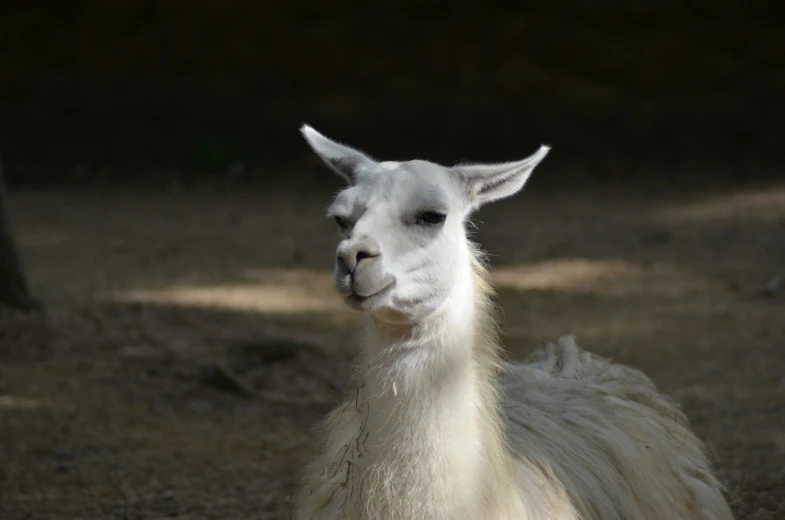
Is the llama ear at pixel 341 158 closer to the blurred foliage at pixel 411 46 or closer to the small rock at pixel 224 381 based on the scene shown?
the small rock at pixel 224 381

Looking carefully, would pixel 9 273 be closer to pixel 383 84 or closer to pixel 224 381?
pixel 224 381

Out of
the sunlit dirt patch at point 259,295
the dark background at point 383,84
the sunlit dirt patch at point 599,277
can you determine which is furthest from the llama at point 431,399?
the dark background at point 383,84

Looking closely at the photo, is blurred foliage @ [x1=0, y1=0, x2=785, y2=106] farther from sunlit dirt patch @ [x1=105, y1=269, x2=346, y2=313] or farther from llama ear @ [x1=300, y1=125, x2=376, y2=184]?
llama ear @ [x1=300, y1=125, x2=376, y2=184]

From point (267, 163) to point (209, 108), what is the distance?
1.44 m

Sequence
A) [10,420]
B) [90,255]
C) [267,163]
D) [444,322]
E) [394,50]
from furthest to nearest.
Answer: [394,50] < [267,163] < [90,255] < [10,420] < [444,322]

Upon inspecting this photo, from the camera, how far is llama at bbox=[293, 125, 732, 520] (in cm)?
284

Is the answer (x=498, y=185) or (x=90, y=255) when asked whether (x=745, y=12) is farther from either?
(x=498, y=185)

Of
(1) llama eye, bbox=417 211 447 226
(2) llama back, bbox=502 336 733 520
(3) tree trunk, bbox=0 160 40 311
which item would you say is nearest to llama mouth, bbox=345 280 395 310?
(1) llama eye, bbox=417 211 447 226

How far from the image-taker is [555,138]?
13164mm

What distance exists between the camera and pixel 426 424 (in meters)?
2.86

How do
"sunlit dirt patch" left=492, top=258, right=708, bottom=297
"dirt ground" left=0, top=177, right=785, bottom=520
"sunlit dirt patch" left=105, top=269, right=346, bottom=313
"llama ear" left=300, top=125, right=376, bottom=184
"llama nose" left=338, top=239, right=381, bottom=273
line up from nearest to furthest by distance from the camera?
"llama nose" left=338, top=239, right=381, bottom=273 → "llama ear" left=300, top=125, right=376, bottom=184 → "dirt ground" left=0, top=177, right=785, bottom=520 → "sunlit dirt patch" left=105, top=269, right=346, bottom=313 → "sunlit dirt patch" left=492, top=258, right=708, bottom=297

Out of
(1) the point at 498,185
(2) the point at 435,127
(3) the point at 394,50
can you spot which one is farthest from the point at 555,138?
(1) the point at 498,185

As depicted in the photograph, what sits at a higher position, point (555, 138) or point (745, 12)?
point (745, 12)

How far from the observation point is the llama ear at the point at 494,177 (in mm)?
3162
